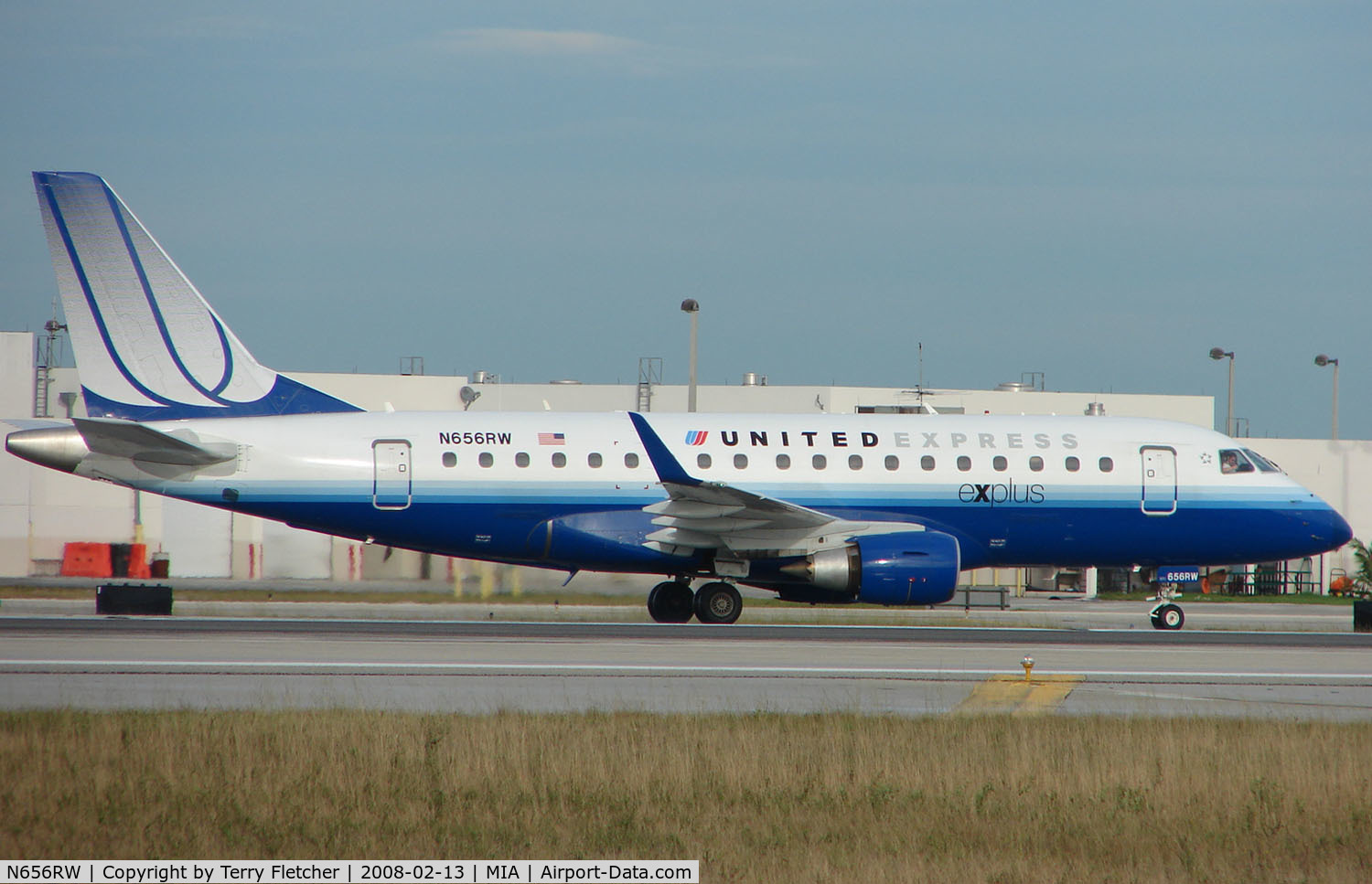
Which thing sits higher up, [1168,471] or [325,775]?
[1168,471]

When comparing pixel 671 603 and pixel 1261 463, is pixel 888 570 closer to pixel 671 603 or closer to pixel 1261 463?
pixel 671 603

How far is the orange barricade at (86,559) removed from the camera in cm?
4578

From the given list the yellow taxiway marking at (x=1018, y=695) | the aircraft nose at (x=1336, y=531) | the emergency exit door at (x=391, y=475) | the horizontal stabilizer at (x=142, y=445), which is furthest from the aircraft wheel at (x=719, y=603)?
the aircraft nose at (x=1336, y=531)

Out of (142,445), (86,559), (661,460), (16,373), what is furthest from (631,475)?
(16,373)

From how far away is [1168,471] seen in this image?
28.1 meters

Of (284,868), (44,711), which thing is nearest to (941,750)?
(284,868)

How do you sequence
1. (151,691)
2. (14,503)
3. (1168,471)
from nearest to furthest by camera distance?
(151,691) → (1168,471) → (14,503)

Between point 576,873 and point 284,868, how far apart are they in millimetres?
1766

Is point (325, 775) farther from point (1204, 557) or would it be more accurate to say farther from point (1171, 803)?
point (1204, 557)

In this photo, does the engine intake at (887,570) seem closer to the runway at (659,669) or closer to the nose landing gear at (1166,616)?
the runway at (659,669)

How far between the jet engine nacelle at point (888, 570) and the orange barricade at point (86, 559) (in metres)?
29.5

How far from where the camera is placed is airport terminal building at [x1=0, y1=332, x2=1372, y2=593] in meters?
40.1

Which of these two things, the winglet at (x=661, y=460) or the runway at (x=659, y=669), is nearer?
the runway at (x=659, y=669)

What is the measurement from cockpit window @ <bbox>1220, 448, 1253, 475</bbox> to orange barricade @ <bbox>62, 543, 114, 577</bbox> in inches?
1357
